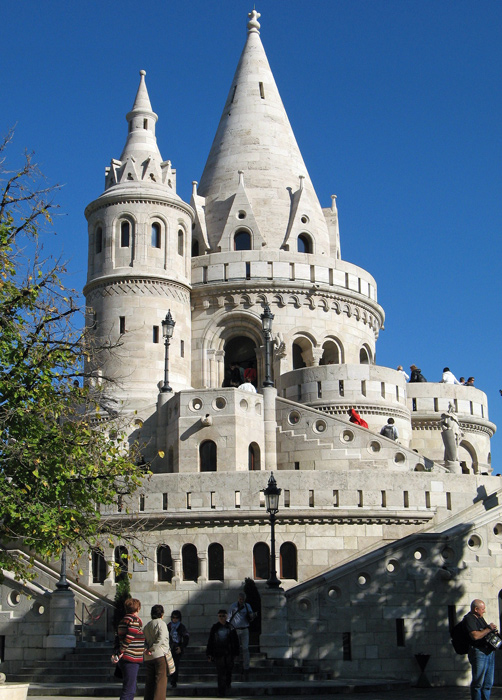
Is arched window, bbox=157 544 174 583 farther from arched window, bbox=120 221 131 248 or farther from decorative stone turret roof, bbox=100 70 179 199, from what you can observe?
decorative stone turret roof, bbox=100 70 179 199

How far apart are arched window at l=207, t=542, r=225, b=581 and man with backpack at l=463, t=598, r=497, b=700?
536 inches

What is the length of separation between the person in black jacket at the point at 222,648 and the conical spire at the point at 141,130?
23096 mm

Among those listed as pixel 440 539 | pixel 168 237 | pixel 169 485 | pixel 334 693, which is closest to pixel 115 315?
pixel 168 237

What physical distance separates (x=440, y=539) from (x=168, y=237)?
16920mm

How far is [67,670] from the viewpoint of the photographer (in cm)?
2053

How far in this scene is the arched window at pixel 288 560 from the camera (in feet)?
86.2

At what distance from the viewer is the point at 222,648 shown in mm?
16875

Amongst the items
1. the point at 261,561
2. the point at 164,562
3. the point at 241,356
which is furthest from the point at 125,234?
the point at 261,561

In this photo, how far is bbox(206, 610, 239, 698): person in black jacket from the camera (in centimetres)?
1688

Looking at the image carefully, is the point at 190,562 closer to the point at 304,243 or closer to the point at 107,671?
the point at 107,671

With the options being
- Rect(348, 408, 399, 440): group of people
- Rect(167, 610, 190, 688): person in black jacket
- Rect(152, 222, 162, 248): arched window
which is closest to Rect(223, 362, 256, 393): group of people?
Rect(152, 222, 162, 248): arched window

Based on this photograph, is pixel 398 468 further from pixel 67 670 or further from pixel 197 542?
pixel 67 670

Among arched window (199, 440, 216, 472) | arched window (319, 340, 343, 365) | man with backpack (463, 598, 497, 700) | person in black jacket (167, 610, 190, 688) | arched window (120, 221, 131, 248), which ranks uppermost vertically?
arched window (120, 221, 131, 248)

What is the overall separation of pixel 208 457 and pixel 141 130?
1421 centimetres
